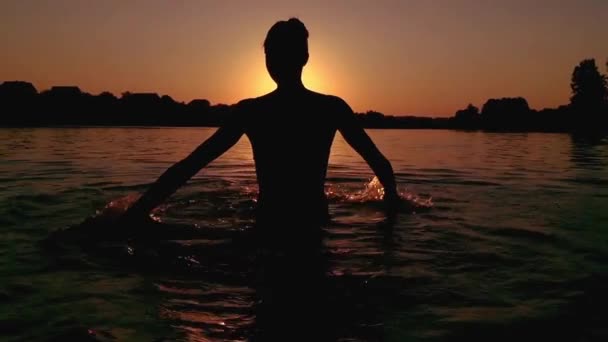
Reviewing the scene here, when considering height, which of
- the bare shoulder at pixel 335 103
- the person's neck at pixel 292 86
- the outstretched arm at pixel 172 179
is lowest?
the outstretched arm at pixel 172 179

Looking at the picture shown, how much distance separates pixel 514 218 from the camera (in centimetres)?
647

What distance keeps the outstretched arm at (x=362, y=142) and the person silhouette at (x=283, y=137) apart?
0.01 m

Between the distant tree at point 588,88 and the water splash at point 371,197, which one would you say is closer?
the water splash at point 371,197

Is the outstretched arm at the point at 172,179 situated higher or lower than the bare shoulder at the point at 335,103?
lower

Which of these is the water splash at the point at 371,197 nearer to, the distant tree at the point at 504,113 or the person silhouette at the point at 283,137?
the person silhouette at the point at 283,137

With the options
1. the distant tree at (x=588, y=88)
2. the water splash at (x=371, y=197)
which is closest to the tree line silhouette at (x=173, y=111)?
the distant tree at (x=588, y=88)

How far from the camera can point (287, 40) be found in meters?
4.31

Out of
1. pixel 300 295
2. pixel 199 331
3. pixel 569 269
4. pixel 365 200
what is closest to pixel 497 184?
pixel 365 200

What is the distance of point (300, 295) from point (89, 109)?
Answer: 121m

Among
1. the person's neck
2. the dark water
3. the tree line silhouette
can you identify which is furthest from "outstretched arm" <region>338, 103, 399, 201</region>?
the tree line silhouette

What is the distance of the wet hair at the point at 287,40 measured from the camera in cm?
431

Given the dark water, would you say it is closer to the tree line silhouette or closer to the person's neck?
the person's neck

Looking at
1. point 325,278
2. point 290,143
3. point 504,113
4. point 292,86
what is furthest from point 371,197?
point 504,113

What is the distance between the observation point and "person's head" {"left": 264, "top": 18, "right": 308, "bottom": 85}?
4.32 meters
